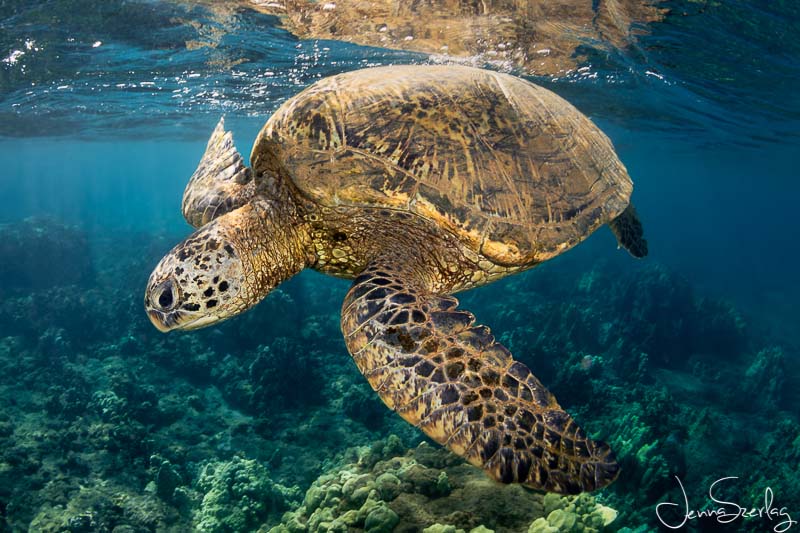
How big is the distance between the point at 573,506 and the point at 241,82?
1764 cm

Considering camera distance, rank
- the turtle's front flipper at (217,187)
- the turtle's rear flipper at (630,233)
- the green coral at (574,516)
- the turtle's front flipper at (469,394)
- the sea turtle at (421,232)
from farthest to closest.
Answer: the turtle's rear flipper at (630,233)
the turtle's front flipper at (217,187)
the green coral at (574,516)
the sea turtle at (421,232)
the turtle's front flipper at (469,394)

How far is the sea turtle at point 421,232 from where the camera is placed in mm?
2566

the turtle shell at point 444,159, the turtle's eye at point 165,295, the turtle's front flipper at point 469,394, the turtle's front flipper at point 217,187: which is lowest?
the turtle's front flipper at point 469,394

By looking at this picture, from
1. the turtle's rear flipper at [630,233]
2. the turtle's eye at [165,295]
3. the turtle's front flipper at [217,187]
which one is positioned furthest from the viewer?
the turtle's rear flipper at [630,233]

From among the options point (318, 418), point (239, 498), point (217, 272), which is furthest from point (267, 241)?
point (318, 418)

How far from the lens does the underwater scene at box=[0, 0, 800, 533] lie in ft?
10.8

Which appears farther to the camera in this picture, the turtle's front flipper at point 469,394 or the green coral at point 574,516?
the green coral at point 574,516

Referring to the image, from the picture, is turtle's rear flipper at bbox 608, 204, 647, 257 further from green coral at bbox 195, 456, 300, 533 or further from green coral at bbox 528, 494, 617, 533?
green coral at bbox 195, 456, 300, 533

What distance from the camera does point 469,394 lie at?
2.54 meters

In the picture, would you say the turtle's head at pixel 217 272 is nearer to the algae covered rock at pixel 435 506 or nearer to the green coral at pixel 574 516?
the algae covered rock at pixel 435 506

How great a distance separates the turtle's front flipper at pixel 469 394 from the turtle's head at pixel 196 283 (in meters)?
1.00

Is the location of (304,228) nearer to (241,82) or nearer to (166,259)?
(166,259)

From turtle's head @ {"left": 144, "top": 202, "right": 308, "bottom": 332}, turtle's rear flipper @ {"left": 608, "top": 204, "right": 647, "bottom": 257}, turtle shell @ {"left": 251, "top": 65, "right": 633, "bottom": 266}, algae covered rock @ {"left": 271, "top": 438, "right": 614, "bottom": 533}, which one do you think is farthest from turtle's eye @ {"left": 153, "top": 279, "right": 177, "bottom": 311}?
turtle's rear flipper @ {"left": 608, "top": 204, "right": 647, "bottom": 257}

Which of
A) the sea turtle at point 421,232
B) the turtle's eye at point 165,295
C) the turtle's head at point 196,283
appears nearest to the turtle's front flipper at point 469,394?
the sea turtle at point 421,232
